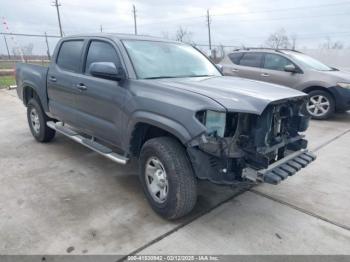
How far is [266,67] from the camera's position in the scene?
27.6 feet

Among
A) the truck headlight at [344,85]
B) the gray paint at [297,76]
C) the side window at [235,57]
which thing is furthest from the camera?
the side window at [235,57]

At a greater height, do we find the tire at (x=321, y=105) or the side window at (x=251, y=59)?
the side window at (x=251, y=59)

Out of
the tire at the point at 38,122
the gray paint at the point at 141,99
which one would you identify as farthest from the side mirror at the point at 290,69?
the tire at the point at 38,122

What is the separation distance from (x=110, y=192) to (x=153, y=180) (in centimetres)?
75

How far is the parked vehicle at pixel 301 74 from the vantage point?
7426 mm

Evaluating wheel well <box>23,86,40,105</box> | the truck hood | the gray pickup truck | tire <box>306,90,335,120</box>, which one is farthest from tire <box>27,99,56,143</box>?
tire <box>306,90,335,120</box>

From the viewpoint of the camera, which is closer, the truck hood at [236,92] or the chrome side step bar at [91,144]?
the truck hood at [236,92]

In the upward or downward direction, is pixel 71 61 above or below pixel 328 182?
above

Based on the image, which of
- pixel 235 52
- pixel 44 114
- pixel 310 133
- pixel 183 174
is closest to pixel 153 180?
pixel 183 174

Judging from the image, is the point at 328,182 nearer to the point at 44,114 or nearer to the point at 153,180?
the point at 153,180

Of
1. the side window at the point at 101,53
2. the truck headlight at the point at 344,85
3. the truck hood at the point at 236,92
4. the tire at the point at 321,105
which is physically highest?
the side window at the point at 101,53

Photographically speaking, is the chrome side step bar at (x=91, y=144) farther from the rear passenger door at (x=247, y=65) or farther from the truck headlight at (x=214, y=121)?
the rear passenger door at (x=247, y=65)

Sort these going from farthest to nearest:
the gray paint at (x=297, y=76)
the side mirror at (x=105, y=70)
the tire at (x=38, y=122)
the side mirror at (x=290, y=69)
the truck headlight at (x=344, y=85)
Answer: the side mirror at (x=290, y=69) < the gray paint at (x=297, y=76) < the truck headlight at (x=344, y=85) < the tire at (x=38, y=122) < the side mirror at (x=105, y=70)

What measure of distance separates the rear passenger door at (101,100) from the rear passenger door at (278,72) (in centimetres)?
541
